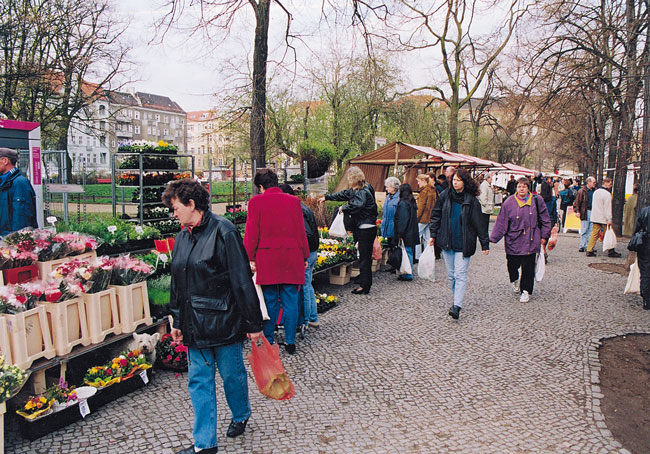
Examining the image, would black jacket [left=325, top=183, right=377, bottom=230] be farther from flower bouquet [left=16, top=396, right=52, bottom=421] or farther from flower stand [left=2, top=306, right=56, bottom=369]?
flower bouquet [left=16, top=396, right=52, bottom=421]

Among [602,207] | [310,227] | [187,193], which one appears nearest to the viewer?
[187,193]

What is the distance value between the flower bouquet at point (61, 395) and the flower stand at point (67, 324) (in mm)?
296

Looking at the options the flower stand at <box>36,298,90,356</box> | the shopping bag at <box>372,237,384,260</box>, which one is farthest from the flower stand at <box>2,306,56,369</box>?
the shopping bag at <box>372,237,384,260</box>

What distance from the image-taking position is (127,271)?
177 inches

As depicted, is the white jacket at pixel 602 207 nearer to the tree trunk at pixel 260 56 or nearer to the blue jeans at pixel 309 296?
the tree trunk at pixel 260 56

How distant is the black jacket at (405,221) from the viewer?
845 cm

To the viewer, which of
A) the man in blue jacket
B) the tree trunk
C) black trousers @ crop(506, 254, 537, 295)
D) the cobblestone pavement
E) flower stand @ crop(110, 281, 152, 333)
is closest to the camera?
the cobblestone pavement

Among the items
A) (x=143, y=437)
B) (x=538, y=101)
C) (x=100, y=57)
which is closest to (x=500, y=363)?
(x=143, y=437)

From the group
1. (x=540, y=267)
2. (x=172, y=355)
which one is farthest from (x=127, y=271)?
(x=540, y=267)

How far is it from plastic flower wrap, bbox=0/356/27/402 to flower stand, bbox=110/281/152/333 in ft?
4.16

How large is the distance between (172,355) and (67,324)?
3.30 feet

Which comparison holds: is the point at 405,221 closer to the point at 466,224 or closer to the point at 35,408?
the point at 466,224

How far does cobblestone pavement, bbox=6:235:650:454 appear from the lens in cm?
342

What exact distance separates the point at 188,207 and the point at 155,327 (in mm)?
2293
